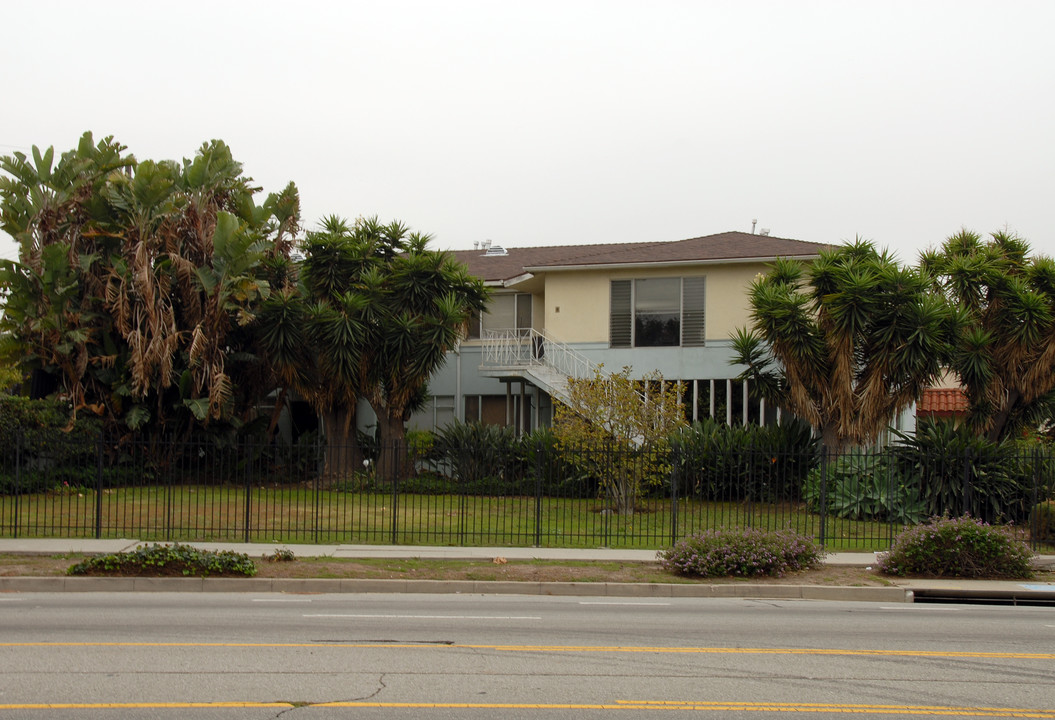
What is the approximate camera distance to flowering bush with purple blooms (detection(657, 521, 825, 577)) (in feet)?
47.1

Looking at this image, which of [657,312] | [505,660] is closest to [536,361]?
[657,312]

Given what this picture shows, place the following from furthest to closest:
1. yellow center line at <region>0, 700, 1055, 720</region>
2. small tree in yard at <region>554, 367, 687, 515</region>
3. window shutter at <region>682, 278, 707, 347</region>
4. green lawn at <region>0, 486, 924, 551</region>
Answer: window shutter at <region>682, 278, 707, 347</region> → small tree in yard at <region>554, 367, 687, 515</region> → green lawn at <region>0, 486, 924, 551</region> → yellow center line at <region>0, 700, 1055, 720</region>

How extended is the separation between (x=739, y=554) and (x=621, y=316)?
558 inches

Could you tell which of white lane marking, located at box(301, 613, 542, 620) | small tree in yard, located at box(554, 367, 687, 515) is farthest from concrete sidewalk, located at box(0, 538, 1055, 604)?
small tree in yard, located at box(554, 367, 687, 515)

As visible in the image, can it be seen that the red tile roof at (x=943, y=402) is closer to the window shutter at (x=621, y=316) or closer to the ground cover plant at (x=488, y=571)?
the window shutter at (x=621, y=316)

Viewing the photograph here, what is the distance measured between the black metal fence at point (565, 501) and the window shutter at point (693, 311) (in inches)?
200

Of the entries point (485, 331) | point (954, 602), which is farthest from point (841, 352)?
point (485, 331)

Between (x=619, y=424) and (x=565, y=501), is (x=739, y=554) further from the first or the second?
(x=619, y=424)

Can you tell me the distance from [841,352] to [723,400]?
589cm

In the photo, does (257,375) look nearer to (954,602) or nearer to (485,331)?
(485,331)

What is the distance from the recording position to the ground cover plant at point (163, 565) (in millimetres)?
13508

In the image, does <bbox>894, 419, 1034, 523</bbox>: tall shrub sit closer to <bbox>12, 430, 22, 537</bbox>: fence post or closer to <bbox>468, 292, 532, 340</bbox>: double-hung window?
<bbox>468, 292, 532, 340</bbox>: double-hung window

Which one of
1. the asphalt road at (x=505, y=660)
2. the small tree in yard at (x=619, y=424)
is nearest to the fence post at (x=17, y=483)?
the asphalt road at (x=505, y=660)

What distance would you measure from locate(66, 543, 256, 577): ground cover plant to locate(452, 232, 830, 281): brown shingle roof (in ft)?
51.8
